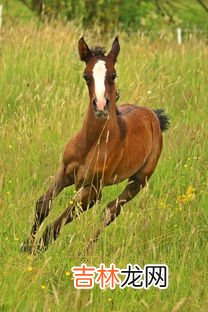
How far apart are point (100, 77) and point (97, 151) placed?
0.49 metres

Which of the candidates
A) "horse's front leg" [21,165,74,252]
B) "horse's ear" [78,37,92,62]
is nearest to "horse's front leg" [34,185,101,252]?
"horse's front leg" [21,165,74,252]

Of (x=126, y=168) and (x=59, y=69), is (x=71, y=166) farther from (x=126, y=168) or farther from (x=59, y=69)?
(x=59, y=69)

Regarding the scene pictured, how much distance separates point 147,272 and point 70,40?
263 inches

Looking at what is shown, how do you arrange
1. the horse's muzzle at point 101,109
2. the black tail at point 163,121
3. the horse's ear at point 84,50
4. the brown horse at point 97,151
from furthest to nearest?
the black tail at point 163,121 → the horse's ear at point 84,50 → the brown horse at point 97,151 → the horse's muzzle at point 101,109

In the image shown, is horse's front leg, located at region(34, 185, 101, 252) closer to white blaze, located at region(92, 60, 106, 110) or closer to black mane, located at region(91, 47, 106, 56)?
white blaze, located at region(92, 60, 106, 110)

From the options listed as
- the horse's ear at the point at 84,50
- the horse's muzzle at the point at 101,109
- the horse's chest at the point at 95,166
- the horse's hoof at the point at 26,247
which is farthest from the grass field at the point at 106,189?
the horse's ear at the point at 84,50

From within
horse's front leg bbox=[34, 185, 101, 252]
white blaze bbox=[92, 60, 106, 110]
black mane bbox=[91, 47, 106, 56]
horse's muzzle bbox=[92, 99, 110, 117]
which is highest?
black mane bbox=[91, 47, 106, 56]

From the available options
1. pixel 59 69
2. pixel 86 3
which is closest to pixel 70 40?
pixel 59 69

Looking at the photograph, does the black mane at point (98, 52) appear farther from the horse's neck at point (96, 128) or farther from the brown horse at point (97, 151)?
the horse's neck at point (96, 128)

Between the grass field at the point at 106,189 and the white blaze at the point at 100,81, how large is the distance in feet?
2.03

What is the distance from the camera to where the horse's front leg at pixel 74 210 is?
4352mm

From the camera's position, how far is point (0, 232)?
14.7ft

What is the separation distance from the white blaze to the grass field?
620 mm

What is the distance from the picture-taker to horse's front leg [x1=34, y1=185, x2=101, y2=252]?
4352 millimetres
